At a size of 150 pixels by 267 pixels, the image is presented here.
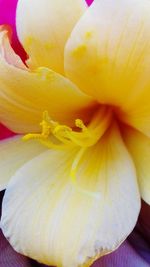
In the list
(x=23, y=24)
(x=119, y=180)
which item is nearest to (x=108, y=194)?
(x=119, y=180)

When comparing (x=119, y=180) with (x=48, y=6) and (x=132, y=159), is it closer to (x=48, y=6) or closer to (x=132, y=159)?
Result: (x=132, y=159)

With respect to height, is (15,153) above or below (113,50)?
below

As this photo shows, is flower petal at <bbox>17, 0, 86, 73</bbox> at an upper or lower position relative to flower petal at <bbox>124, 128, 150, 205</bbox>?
upper

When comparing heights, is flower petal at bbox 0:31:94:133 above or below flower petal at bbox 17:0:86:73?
below
